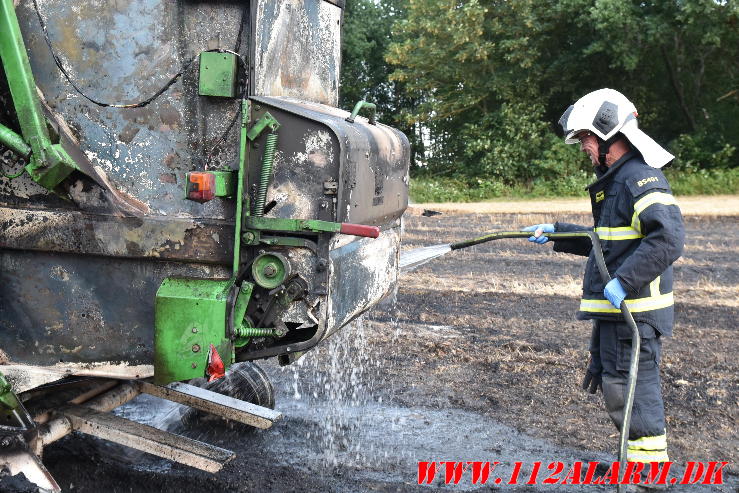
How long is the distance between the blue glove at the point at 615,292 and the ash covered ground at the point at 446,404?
936mm

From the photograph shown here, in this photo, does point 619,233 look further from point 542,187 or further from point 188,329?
point 542,187

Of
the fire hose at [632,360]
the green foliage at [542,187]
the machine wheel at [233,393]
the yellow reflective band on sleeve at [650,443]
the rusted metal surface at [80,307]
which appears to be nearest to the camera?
the rusted metal surface at [80,307]

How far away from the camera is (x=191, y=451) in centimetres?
362

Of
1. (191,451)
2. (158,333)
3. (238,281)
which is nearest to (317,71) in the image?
(238,281)

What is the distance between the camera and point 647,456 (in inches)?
161

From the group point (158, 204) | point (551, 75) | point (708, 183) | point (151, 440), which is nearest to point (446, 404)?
point (151, 440)

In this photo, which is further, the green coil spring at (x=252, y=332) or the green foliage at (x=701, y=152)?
the green foliage at (x=701, y=152)

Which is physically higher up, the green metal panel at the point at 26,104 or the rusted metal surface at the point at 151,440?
the green metal panel at the point at 26,104

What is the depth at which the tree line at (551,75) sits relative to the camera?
2061 centimetres

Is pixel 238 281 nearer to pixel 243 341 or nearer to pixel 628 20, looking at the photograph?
pixel 243 341

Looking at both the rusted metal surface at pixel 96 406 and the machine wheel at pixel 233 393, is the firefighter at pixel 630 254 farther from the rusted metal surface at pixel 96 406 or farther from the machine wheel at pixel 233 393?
the rusted metal surface at pixel 96 406

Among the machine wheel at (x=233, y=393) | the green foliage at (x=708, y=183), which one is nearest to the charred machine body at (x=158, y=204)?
the machine wheel at (x=233, y=393)

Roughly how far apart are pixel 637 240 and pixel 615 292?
33 centimetres

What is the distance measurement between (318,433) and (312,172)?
1.96 m
